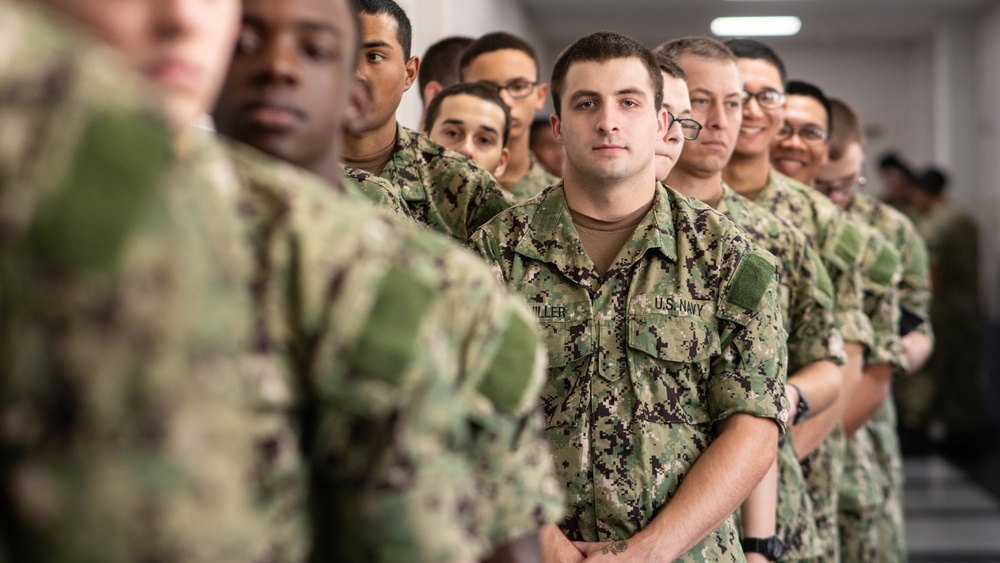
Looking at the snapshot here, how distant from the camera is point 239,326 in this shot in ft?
2.74

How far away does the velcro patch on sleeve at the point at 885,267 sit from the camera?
3619 millimetres

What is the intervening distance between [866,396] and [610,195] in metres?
1.75

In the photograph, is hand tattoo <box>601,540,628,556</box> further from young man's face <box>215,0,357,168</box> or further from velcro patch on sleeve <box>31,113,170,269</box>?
velcro patch on sleeve <box>31,113,170,269</box>

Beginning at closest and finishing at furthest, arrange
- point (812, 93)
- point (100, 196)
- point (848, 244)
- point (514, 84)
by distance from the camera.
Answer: point (100, 196) < point (848, 244) < point (514, 84) < point (812, 93)

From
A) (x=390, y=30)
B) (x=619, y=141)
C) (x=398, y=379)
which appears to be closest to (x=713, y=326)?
(x=619, y=141)

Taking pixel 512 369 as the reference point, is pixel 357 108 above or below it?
above

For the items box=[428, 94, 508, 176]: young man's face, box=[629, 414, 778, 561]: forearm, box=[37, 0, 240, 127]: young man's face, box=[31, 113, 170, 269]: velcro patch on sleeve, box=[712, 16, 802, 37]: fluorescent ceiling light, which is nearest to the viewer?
box=[31, 113, 170, 269]: velcro patch on sleeve

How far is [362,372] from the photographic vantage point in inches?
34.7

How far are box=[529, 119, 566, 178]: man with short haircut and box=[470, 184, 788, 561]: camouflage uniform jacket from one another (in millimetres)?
2440

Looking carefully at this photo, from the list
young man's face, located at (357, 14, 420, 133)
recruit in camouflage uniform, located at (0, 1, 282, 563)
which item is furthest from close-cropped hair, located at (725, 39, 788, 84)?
recruit in camouflage uniform, located at (0, 1, 282, 563)

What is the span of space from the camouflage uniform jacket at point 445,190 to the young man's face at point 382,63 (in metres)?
0.11

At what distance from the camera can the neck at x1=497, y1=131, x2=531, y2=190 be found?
12.5 ft

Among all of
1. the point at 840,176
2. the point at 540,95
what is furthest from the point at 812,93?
the point at 540,95

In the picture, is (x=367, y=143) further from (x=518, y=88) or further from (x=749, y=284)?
(x=518, y=88)
